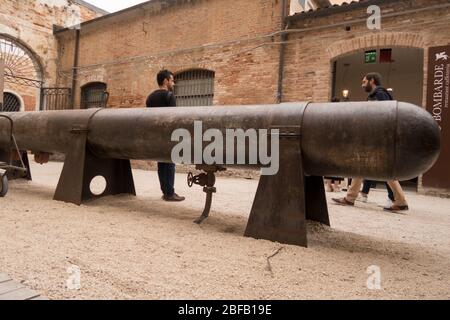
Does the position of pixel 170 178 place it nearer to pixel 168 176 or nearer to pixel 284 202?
pixel 168 176

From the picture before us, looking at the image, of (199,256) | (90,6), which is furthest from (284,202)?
(90,6)

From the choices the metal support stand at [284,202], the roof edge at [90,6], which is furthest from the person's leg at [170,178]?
the roof edge at [90,6]

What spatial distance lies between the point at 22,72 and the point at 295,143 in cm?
1399

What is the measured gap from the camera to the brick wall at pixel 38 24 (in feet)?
39.4

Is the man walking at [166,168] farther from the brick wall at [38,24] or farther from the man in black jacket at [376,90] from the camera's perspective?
the brick wall at [38,24]

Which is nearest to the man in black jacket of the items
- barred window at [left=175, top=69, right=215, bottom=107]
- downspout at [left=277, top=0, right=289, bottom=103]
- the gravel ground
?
the gravel ground

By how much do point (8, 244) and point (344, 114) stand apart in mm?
2164

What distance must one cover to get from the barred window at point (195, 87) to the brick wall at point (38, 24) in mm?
6443

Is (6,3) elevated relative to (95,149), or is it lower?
elevated

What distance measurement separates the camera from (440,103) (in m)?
6.50

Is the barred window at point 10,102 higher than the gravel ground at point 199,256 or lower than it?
higher

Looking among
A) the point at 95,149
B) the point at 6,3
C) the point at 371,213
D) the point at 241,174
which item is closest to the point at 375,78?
the point at 371,213

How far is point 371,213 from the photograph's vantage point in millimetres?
3852
